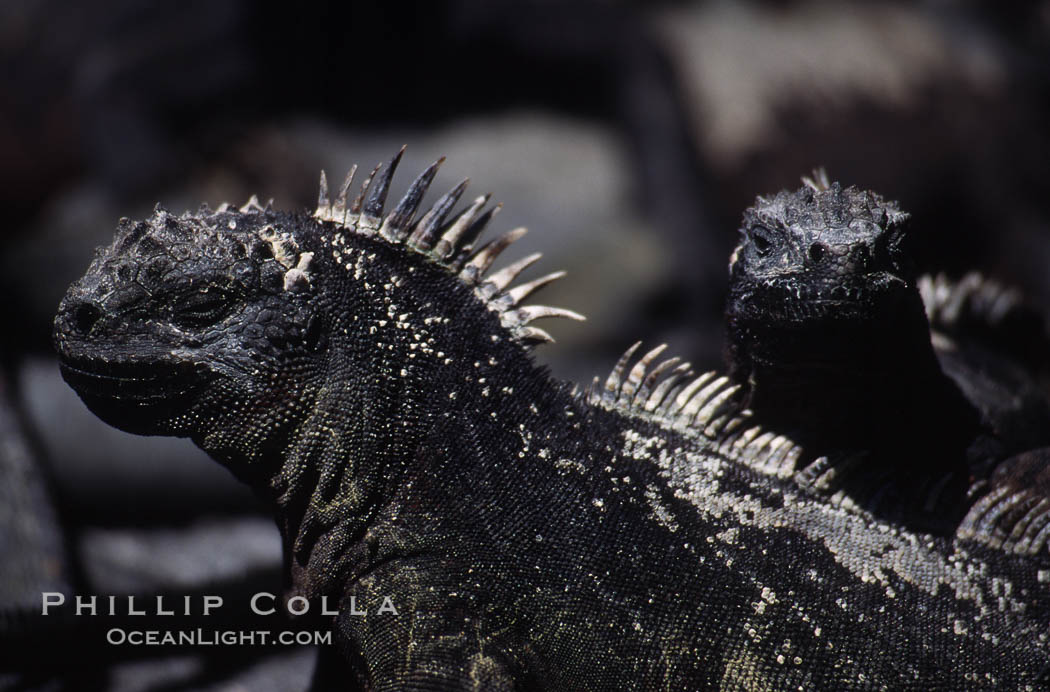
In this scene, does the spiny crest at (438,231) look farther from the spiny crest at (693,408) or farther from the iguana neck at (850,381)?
the iguana neck at (850,381)

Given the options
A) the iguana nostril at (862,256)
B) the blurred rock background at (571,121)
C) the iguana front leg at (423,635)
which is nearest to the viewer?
the iguana front leg at (423,635)

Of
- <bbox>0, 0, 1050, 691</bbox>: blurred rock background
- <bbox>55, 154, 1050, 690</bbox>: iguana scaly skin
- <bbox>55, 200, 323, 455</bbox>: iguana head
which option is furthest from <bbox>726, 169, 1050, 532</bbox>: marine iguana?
<bbox>0, 0, 1050, 691</bbox>: blurred rock background

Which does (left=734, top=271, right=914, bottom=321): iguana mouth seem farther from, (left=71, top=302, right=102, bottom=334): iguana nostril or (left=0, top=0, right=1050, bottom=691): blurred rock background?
Result: (left=0, top=0, right=1050, bottom=691): blurred rock background

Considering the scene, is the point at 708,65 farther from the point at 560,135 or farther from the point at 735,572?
the point at 735,572

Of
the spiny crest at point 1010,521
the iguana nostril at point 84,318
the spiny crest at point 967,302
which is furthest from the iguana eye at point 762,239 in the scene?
the iguana nostril at point 84,318

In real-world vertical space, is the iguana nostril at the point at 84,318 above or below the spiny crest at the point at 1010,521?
below

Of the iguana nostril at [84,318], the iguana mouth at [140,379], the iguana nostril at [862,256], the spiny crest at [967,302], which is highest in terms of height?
the spiny crest at [967,302]
